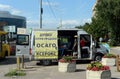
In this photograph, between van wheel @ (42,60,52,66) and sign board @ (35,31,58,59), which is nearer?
sign board @ (35,31,58,59)

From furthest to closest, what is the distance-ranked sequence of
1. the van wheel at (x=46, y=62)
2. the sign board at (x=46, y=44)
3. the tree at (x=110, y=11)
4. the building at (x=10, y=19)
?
1. the building at (x=10, y=19)
2. the tree at (x=110, y=11)
3. the van wheel at (x=46, y=62)
4. the sign board at (x=46, y=44)

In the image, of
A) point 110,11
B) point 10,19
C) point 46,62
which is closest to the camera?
point 46,62

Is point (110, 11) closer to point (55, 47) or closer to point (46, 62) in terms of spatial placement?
point (55, 47)

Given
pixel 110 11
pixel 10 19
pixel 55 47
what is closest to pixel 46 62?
pixel 55 47

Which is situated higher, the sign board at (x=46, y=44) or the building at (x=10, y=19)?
the building at (x=10, y=19)

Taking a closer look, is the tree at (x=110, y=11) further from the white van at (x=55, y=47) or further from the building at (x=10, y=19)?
the building at (x=10, y=19)

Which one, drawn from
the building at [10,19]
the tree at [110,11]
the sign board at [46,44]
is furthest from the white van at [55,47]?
the building at [10,19]

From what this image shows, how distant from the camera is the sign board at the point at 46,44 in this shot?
26359 millimetres

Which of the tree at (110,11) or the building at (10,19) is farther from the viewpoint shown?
the building at (10,19)

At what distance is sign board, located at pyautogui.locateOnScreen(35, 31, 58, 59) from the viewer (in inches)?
1038

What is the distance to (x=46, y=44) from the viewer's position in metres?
26.5

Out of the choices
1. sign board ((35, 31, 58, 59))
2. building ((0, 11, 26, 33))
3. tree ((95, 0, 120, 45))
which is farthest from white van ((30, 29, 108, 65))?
building ((0, 11, 26, 33))

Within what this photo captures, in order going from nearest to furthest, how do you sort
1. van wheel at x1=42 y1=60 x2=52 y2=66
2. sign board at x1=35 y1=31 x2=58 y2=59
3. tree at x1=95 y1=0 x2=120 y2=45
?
sign board at x1=35 y1=31 x2=58 y2=59
van wheel at x1=42 y1=60 x2=52 y2=66
tree at x1=95 y1=0 x2=120 y2=45

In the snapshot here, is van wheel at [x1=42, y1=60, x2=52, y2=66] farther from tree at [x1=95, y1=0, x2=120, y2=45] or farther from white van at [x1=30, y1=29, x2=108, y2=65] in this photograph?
tree at [x1=95, y1=0, x2=120, y2=45]
